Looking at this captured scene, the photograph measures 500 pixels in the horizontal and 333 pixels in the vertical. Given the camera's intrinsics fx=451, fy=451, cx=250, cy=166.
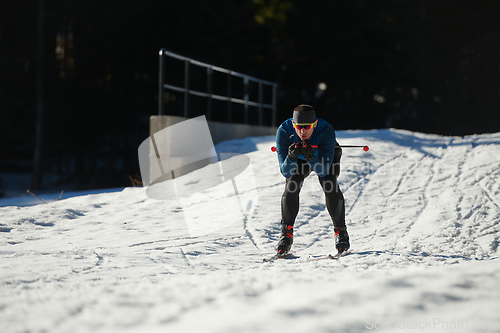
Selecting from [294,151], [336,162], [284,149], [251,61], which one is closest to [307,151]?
[294,151]

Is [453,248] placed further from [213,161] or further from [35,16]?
[35,16]

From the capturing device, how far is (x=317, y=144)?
4707 mm

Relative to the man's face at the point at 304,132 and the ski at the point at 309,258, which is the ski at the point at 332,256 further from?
the man's face at the point at 304,132

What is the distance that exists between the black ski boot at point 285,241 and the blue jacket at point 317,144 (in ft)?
1.86

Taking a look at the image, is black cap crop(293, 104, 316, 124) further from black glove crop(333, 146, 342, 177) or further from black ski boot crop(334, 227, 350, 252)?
black ski boot crop(334, 227, 350, 252)

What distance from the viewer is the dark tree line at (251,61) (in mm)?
22766

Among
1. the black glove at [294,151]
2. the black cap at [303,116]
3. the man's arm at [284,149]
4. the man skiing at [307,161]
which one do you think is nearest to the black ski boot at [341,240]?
the man skiing at [307,161]

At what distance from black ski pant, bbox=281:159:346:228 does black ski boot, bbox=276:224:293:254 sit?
63 millimetres

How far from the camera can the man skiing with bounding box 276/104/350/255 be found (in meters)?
4.57

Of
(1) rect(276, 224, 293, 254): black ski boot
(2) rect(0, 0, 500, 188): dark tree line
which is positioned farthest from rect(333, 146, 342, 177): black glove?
(2) rect(0, 0, 500, 188): dark tree line

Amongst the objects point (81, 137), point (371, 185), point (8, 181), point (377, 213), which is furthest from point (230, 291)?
point (8, 181)

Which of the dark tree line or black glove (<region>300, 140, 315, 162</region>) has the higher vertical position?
the dark tree line

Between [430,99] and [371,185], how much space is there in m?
20.6

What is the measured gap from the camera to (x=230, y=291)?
3.09 metres
